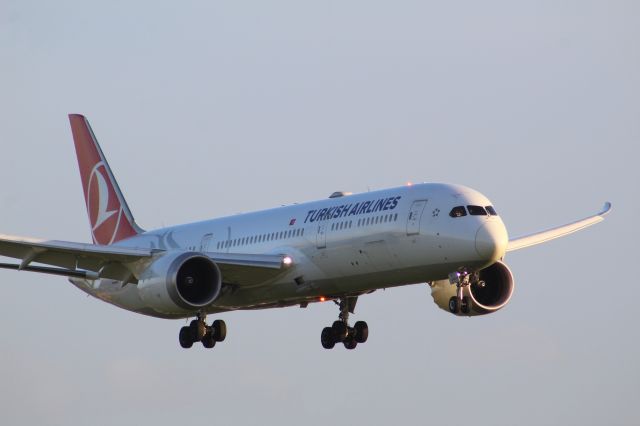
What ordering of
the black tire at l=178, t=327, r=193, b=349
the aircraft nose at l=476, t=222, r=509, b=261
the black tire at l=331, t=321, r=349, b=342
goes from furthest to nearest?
the black tire at l=331, t=321, r=349, b=342 → the black tire at l=178, t=327, r=193, b=349 → the aircraft nose at l=476, t=222, r=509, b=261

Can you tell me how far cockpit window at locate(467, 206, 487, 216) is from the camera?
53.5 metres

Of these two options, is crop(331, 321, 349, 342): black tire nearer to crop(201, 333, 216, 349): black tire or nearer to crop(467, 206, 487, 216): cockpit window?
crop(201, 333, 216, 349): black tire

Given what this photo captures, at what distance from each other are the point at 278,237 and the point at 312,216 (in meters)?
1.77

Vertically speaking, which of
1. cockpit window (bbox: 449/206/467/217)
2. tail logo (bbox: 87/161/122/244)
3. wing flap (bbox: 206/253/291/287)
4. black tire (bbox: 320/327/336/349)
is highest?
tail logo (bbox: 87/161/122/244)

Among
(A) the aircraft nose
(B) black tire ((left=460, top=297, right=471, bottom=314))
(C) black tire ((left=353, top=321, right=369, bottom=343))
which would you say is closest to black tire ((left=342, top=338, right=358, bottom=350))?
(C) black tire ((left=353, top=321, right=369, bottom=343))

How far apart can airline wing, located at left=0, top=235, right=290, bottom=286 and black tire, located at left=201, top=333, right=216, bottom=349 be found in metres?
2.46

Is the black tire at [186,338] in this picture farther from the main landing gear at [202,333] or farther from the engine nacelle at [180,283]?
the engine nacelle at [180,283]

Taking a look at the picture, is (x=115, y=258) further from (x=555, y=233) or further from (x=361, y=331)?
(x=555, y=233)

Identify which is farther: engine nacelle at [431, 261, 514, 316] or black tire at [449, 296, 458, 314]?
engine nacelle at [431, 261, 514, 316]

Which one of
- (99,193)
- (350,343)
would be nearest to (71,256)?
(350,343)

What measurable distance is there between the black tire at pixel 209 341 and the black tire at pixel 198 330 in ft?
1.06

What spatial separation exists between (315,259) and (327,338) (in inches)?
241

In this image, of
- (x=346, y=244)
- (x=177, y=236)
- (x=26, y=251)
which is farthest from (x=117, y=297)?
(x=346, y=244)

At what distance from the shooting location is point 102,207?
71.1m
